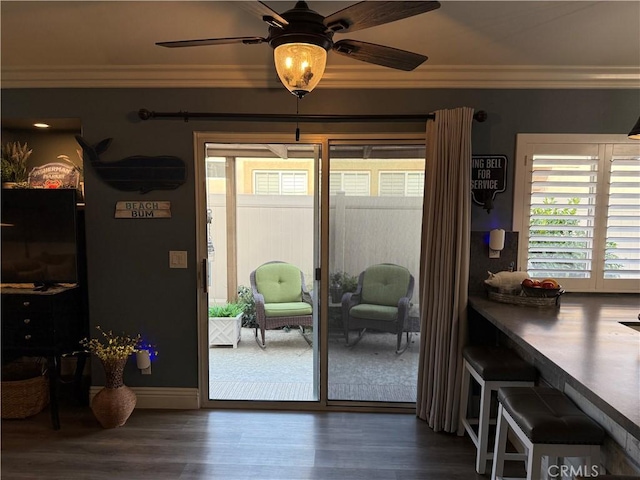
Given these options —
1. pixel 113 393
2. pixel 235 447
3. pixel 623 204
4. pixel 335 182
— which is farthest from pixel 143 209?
pixel 623 204

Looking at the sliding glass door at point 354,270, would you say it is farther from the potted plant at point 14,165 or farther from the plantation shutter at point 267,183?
the potted plant at point 14,165

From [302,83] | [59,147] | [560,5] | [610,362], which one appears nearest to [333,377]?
[610,362]

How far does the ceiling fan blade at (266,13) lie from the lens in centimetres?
135

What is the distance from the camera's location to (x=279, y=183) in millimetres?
3793

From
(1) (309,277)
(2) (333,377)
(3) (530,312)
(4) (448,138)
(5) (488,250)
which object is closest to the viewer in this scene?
(3) (530,312)

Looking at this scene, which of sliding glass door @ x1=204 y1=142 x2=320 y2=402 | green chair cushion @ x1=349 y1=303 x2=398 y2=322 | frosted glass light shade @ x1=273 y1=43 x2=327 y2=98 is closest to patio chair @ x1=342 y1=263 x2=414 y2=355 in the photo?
green chair cushion @ x1=349 y1=303 x2=398 y2=322

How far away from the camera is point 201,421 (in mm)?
2820

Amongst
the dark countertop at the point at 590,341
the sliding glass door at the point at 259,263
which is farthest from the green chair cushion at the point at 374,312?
the dark countertop at the point at 590,341

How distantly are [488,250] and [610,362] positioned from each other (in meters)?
1.30

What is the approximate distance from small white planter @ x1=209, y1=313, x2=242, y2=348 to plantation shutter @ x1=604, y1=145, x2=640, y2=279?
3.37 m

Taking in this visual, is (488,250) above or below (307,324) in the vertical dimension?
above

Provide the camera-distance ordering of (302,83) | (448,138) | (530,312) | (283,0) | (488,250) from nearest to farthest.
Result: (302,83) → (283,0) → (530,312) → (448,138) → (488,250)

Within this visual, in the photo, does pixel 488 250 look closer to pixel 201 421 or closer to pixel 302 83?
pixel 302 83

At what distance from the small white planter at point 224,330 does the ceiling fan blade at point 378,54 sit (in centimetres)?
315
